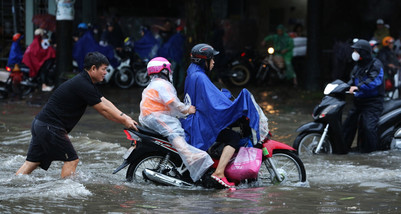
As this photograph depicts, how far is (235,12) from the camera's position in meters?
22.9

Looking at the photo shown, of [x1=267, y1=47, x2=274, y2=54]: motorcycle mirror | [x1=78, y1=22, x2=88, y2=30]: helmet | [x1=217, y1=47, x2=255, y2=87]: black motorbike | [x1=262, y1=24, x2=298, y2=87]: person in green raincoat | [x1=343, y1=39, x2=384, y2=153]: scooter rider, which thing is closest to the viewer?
[x1=343, y1=39, x2=384, y2=153]: scooter rider

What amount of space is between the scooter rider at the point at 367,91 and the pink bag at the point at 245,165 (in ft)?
9.61

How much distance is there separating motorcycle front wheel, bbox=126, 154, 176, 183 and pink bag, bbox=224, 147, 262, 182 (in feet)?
2.08

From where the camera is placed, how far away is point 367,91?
10.0 meters

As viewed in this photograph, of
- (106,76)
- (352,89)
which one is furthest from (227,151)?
(106,76)

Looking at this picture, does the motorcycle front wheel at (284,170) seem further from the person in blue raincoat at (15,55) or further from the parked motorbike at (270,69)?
the person in blue raincoat at (15,55)

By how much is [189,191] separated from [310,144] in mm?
3088

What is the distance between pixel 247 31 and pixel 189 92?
13124 millimetres

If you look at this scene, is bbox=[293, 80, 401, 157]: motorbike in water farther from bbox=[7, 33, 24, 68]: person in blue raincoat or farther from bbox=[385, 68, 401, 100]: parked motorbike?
bbox=[7, 33, 24, 68]: person in blue raincoat

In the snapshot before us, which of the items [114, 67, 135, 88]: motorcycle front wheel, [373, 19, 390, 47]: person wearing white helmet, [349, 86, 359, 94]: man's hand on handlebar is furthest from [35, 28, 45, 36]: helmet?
[349, 86, 359, 94]: man's hand on handlebar

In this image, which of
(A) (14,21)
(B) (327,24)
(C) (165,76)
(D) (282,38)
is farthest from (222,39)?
(C) (165,76)

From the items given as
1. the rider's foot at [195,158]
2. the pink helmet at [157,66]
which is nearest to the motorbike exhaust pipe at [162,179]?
the rider's foot at [195,158]

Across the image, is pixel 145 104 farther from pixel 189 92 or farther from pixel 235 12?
pixel 235 12

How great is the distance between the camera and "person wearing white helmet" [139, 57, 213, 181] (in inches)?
290
